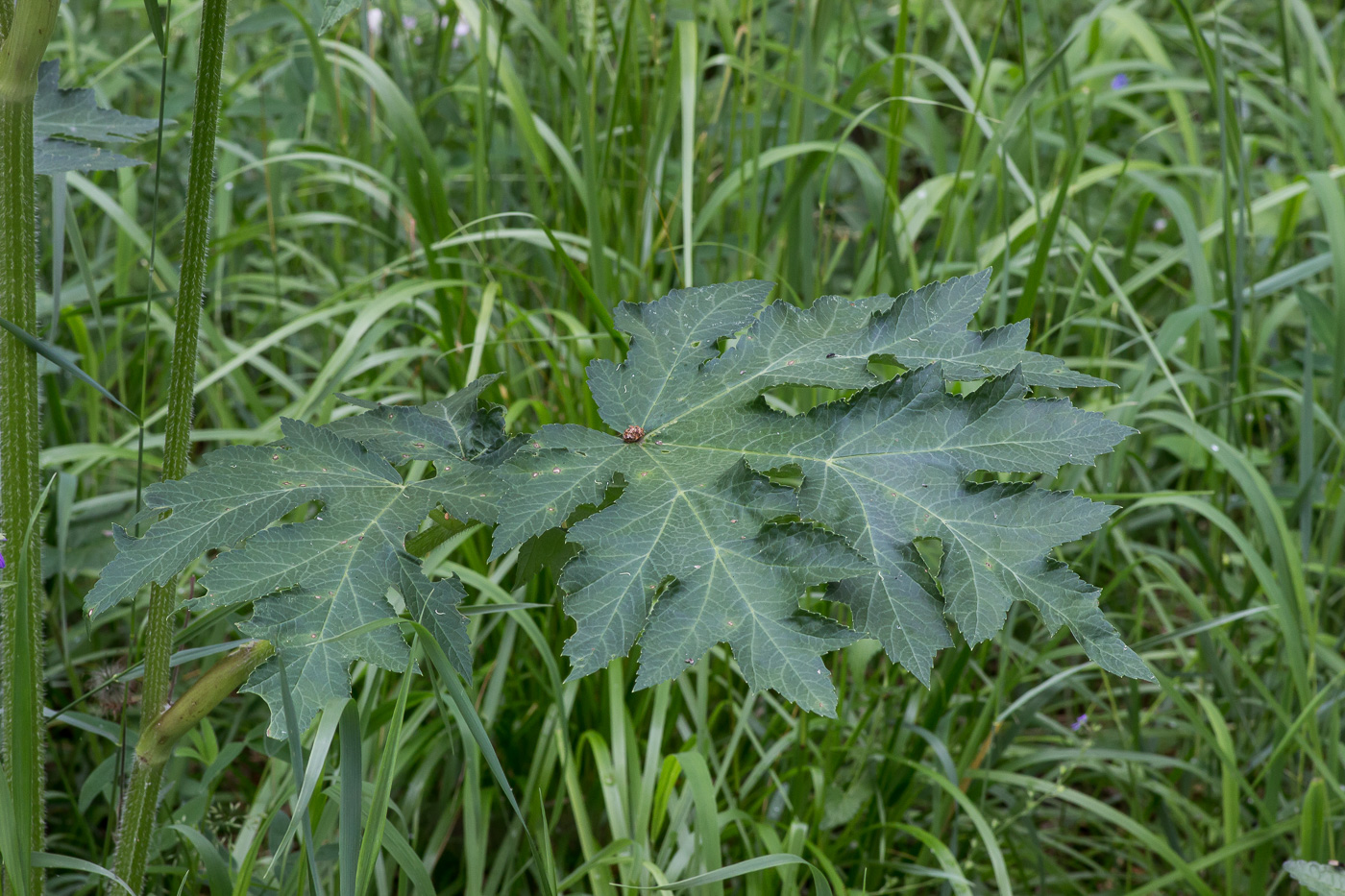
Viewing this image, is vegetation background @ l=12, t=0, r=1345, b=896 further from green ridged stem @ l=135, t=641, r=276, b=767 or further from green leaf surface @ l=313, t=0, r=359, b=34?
green leaf surface @ l=313, t=0, r=359, b=34

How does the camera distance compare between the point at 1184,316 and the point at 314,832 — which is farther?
the point at 1184,316

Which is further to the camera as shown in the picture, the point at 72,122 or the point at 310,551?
the point at 72,122

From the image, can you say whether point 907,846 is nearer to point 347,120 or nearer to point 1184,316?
point 1184,316

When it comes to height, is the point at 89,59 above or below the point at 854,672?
above

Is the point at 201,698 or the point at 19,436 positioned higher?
the point at 19,436

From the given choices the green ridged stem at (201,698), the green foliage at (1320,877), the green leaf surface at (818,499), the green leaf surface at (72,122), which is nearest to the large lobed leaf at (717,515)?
the green leaf surface at (818,499)

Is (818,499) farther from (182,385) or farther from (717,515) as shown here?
(182,385)

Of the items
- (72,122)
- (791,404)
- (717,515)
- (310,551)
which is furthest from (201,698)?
(791,404)

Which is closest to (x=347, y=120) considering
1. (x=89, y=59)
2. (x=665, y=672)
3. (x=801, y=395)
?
(x=89, y=59)
